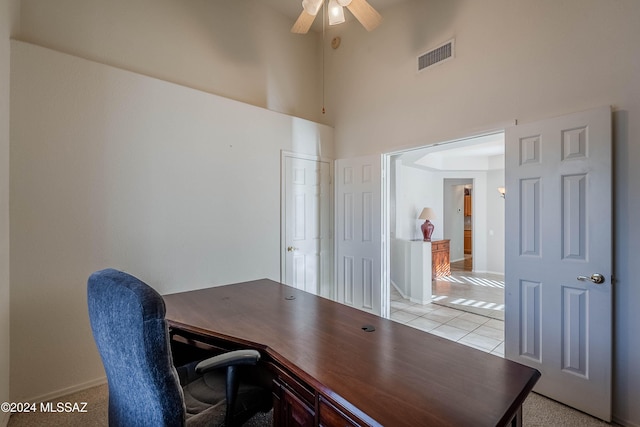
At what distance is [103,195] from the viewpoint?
7.79ft

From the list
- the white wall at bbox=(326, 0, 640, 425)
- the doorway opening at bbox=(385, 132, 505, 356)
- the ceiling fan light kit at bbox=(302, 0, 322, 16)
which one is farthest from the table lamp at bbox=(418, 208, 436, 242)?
the ceiling fan light kit at bbox=(302, 0, 322, 16)

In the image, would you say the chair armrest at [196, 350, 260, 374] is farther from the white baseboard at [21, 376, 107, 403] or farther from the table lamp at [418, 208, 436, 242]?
the table lamp at [418, 208, 436, 242]

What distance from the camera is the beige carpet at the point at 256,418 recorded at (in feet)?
6.25

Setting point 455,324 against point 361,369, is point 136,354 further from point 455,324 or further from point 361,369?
point 455,324

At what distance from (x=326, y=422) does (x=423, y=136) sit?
2.82 metres

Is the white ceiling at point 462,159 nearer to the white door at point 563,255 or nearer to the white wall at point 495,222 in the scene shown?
the white wall at point 495,222

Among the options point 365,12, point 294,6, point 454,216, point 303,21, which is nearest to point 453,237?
point 454,216

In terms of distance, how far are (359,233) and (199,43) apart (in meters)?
2.84

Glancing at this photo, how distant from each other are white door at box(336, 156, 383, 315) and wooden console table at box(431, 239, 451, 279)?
9.49 ft

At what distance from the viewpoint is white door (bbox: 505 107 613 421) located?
195 centimetres

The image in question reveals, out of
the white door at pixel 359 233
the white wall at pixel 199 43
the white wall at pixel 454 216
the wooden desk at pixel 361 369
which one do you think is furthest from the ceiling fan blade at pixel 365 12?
the white wall at pixel 454 216

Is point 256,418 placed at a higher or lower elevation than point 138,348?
lower

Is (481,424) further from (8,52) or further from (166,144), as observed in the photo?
(8,52)

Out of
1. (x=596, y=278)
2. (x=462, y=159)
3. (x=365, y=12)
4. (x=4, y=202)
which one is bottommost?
(x=596, y=278)
